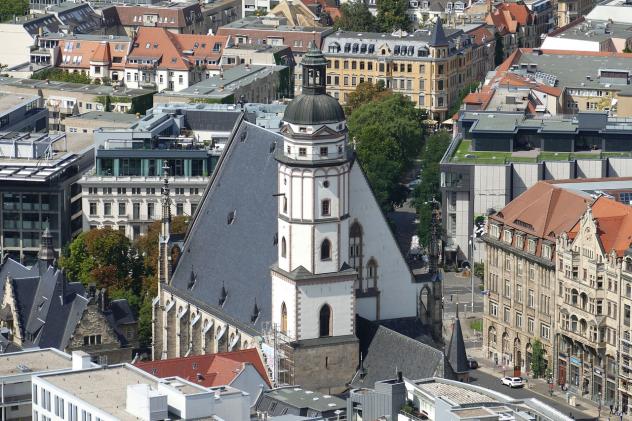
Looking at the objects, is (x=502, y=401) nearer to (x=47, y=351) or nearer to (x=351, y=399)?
(x=351, y=399)

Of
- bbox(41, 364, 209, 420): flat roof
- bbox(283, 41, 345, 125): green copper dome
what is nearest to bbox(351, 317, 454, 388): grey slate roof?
bbox(283, 41, 345, 125): green copper dome

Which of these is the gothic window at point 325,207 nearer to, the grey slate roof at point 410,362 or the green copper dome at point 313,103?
the green copper dome at point 313,103

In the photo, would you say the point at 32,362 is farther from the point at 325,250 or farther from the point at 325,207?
the point at 325,207

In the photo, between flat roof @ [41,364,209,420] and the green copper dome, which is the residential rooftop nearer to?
flat roof @ [41,364,209,420]

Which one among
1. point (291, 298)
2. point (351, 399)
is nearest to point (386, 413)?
point (351, 399)

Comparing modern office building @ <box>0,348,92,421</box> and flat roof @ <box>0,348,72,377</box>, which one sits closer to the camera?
modern office building @ <box>0,348,92,421</box>

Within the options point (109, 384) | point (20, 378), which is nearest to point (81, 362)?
point (20, 378)
